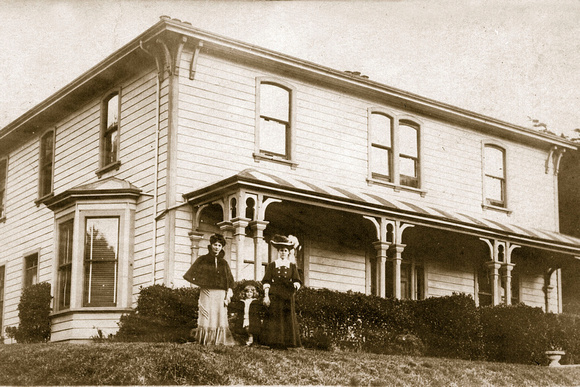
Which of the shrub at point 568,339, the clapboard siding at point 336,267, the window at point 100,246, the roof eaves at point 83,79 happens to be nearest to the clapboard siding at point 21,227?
the roof eaves at point 83,79

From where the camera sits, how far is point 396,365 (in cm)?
1440

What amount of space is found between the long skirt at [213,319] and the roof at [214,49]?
6.16 meters

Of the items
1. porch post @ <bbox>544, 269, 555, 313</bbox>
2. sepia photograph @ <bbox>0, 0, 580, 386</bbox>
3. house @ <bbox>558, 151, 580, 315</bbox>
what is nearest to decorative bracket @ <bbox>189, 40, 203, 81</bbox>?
sepia photograph @ <bbox>0, 0, 580, 386</bbox>

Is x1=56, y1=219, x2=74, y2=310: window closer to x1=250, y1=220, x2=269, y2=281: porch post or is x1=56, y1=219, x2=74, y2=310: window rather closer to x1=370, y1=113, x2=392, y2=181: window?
x1=250, y1=220, x2=269, y2=281: porch post

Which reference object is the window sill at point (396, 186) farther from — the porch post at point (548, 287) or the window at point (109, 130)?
the window at point (109, 130)

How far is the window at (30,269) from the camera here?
74.6 feet

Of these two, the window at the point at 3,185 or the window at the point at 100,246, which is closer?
the window at the point at 100,246

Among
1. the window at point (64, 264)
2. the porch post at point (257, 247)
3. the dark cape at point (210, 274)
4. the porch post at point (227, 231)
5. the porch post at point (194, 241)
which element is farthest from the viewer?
the window at point (64, 264)

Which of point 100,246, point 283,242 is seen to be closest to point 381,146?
point 100,246

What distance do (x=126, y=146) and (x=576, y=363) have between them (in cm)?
1099

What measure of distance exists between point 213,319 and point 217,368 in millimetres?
2247

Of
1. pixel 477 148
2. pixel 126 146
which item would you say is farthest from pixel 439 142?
pixel 126 146

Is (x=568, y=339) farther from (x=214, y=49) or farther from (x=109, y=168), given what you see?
(x=109, y=168)

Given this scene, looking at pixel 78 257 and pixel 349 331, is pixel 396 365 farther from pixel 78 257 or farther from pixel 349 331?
pixel 78 257
